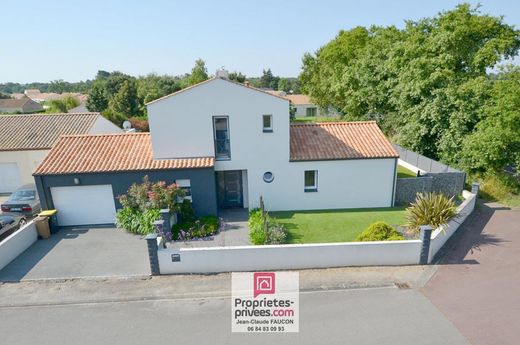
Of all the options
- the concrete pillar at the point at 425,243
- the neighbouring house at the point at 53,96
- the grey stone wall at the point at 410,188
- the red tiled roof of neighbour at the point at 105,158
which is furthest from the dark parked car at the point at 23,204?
the neighbouring house at the point at 53,96

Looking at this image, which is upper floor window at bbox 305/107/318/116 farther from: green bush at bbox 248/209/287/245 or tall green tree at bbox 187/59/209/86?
green bush at bbox 248/209/287/245

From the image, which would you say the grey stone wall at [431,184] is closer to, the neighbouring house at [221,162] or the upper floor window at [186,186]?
the neighbouring house at [221,162]

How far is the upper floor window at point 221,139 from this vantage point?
16.1 metres

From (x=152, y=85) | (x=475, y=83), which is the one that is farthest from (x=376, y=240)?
(x=152, y=85)

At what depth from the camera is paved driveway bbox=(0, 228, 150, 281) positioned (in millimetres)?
12008

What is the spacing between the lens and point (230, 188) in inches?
690

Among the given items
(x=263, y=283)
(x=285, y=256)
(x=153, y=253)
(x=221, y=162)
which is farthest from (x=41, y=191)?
(x=285, y=256)

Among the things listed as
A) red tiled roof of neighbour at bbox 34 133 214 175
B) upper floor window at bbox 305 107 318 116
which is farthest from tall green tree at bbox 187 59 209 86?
red tiled roof of neighbour at bbox 34 133 214 175

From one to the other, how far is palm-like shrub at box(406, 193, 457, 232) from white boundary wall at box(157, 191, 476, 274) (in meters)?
2.08

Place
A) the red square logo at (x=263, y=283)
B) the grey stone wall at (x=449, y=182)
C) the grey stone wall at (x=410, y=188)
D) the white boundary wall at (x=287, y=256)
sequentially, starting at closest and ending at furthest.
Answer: the red square logo at (x=263, y=283) → the white boundary wall at (x=287, y=256) → the grey stone wall at (x=410, y=188) → the grey stone wall at (x=449, y=182)

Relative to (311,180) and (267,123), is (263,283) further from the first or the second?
(267,123)

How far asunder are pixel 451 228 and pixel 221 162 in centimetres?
1051

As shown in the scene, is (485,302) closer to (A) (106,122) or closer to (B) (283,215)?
(B) (283,215)

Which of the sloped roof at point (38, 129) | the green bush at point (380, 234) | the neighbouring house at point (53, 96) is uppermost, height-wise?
the neighbouring house at point (53, 96)
